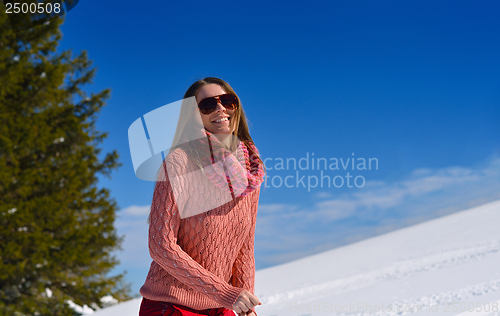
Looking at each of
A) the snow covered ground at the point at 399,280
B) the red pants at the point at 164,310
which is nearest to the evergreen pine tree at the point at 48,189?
the snow covered ground at the point at 399,280

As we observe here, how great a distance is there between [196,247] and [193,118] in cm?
53

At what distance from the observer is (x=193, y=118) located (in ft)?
5.08

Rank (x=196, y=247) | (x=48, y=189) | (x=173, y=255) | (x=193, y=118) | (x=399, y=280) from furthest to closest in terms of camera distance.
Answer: (x=48, y=189) < (x=399, y=280) < (x=193, y=118) < (x=196, y=247) < (x=173, y=255)

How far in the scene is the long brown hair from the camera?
1.50 meters

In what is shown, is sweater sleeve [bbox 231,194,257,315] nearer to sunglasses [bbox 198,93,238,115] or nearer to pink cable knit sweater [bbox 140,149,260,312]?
pink cable knit sweater [bbox 140,149,260,312]

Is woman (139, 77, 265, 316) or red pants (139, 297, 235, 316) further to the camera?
red pants (139, 297, 235, 316)

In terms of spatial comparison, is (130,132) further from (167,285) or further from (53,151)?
(53,151)

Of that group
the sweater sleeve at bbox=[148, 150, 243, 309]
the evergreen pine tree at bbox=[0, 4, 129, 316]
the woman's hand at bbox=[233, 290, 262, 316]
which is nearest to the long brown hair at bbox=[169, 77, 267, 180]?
the sweater sleeve at bbox=[148, 150, 243, 309]

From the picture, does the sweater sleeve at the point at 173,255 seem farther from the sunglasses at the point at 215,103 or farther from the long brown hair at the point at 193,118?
the sunglasses at the point at 215,103

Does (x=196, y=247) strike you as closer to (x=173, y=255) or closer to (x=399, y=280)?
(x=173, y=255)

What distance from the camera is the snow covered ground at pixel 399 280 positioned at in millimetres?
3961

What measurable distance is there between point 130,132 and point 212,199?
539 millimetres

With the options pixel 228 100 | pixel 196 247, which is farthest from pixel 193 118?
pixel 196 247

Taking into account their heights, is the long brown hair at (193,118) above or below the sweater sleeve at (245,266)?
above
